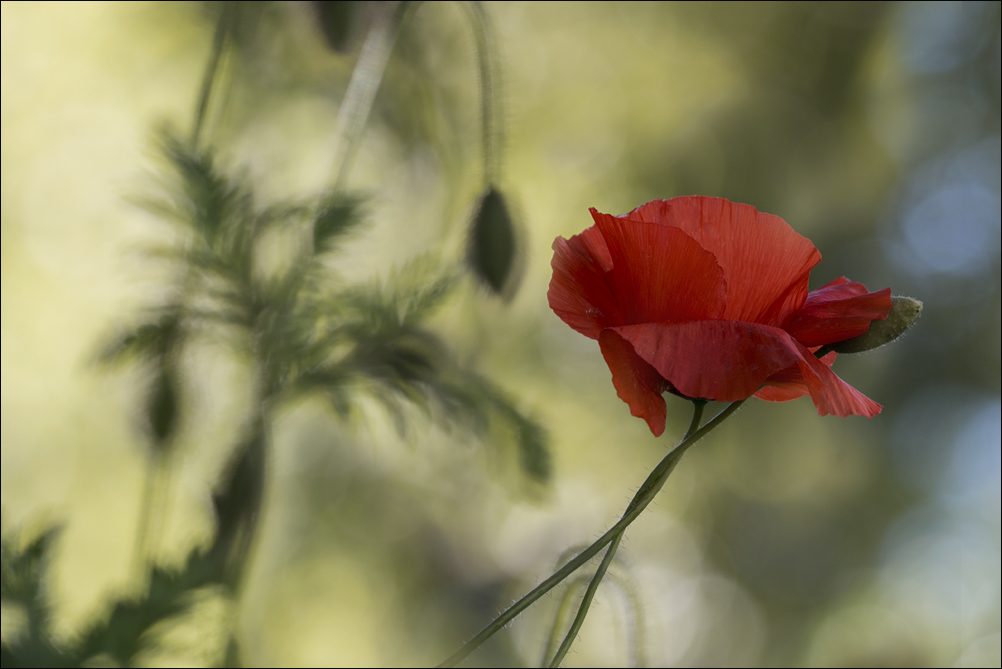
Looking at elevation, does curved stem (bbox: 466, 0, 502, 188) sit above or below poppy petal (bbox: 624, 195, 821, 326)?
above

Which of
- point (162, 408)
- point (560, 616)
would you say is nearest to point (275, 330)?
point (162, 408)

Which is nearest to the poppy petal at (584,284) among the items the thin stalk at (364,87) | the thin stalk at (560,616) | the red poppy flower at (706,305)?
the red poppy flower at (706,305)

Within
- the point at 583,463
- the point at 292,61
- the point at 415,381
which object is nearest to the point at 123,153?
the point at 292,61

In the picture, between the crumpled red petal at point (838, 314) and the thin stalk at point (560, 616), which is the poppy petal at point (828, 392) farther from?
the thin stalk at point (560, 616)

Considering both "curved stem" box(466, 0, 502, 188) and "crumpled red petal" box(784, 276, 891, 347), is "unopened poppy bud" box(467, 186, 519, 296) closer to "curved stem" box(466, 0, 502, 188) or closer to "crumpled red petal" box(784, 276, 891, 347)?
"curved stem" box(466, 0, 502, 188)

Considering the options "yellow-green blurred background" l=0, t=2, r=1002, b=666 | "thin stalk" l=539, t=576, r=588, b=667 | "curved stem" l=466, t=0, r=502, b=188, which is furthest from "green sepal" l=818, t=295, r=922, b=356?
"yellow-green blurred background" l=0, t=2, r=1002, b=666

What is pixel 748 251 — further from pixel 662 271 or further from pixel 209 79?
pixel 209 79

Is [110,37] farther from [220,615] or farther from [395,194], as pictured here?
[220,615]

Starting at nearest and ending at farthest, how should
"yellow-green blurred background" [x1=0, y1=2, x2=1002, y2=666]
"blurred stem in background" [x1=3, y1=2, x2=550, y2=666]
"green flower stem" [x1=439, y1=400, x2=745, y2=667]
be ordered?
"green flower stem" [x1=439, y1=400, x2=745, y2=667]
"blurred stem in background" [x1=3, y1=2, x2=550, y2=666]
"yellow-green blurred background" [x1=0, y1=2, x2=1002, y2=666]
